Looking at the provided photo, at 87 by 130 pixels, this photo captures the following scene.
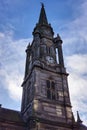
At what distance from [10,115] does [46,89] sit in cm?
555

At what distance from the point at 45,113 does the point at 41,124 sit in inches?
66.3

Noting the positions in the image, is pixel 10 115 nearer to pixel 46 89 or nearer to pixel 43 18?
pixel 46 89

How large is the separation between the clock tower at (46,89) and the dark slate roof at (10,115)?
2.43 ft

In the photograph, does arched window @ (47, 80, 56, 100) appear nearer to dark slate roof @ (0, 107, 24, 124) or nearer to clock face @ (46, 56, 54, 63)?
clock face @ (46, 56, 54, 63)

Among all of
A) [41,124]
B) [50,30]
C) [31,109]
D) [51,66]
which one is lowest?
[41,124]

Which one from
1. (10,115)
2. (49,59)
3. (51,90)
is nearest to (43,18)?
(49,59)

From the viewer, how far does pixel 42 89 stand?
27.8 metres

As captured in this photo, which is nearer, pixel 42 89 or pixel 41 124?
pixel 41 124

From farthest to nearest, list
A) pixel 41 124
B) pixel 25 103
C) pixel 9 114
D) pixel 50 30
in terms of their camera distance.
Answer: pixel 50 30 < pixel 25 103 < pixel 9 114 < pixel 41 124

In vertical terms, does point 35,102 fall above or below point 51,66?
below

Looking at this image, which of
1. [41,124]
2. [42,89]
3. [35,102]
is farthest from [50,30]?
[41,124]

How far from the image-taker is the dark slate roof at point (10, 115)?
24978 millimetres

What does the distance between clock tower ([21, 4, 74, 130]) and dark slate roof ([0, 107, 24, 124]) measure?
0.74m

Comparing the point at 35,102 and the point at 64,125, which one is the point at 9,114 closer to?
the point at 35,102
